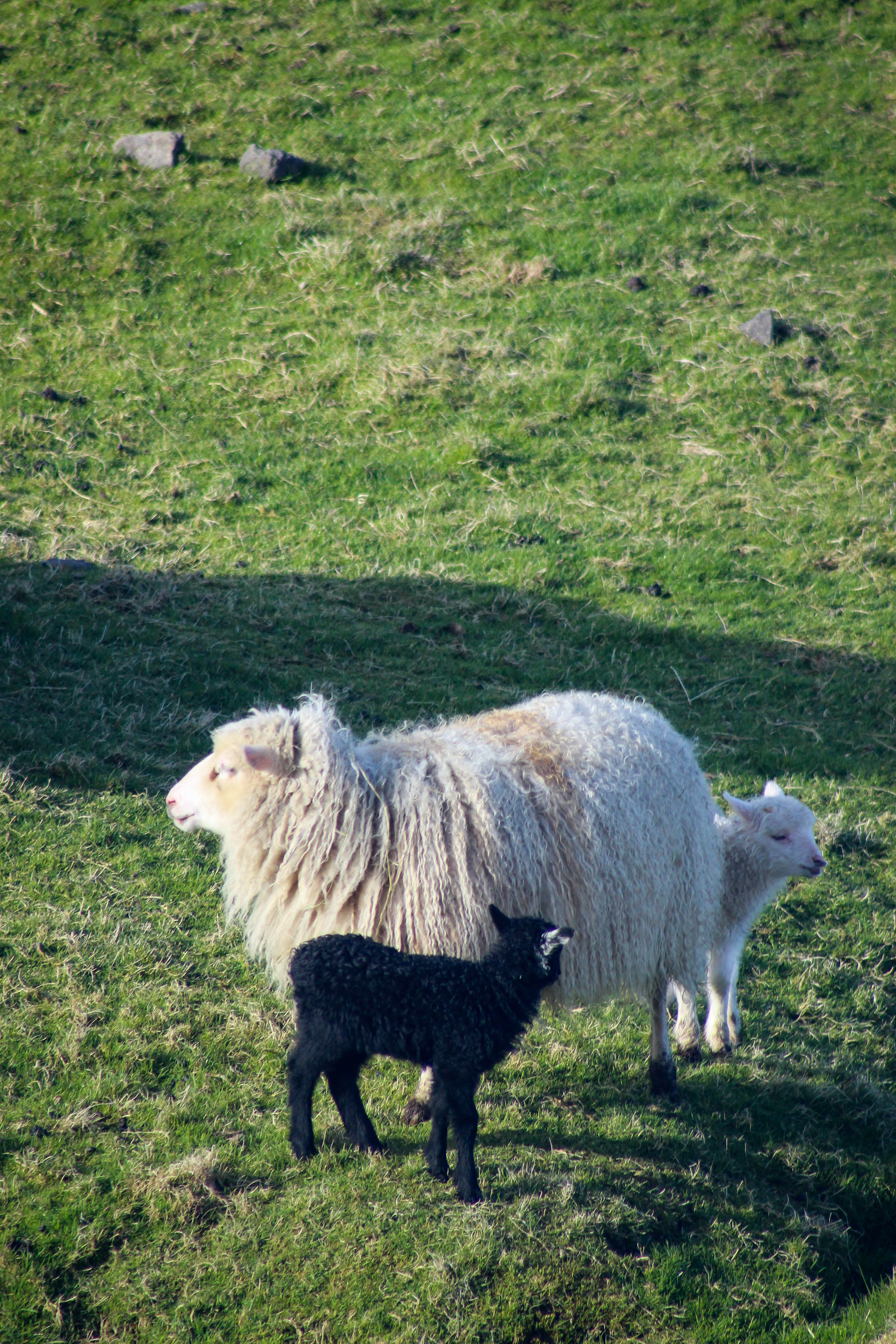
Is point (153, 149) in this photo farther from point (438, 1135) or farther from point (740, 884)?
point (438, 1135)

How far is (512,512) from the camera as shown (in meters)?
11.2

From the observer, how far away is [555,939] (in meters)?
4.05

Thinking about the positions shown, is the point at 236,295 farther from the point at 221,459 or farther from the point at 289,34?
the point at 289,34

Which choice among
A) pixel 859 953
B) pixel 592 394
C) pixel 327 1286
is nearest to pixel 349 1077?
pixel 327 1286

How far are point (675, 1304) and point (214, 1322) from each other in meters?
1.72

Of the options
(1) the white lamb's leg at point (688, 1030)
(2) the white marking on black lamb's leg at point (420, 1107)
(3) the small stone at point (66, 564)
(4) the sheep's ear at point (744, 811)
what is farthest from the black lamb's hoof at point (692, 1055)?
(3) the small stone at point (66, 564)

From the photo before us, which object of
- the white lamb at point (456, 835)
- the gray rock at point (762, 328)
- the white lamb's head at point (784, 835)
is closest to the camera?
the white lamb at point (456, 835)

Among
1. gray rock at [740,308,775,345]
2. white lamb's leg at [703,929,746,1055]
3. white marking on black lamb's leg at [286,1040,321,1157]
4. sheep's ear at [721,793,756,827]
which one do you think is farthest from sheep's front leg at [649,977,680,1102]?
gray rock at [740,308,775,345]

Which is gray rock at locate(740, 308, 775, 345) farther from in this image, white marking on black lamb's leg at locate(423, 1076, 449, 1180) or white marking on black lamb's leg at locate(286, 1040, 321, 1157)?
white marking on black lamb's leg at locate(286, 1040, 321, 1157)

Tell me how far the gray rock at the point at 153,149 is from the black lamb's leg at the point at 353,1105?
14991mm

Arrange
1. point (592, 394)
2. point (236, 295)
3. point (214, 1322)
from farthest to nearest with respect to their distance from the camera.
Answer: point (236, 295) → point (592, 394) → point (214, 1322)

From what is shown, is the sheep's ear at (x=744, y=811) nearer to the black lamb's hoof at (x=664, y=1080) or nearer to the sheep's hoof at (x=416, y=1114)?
the black lamb's hoof at (x=664, y=1080)

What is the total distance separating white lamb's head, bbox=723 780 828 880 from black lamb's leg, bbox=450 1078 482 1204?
270 cm

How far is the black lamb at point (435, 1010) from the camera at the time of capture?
4.00m
